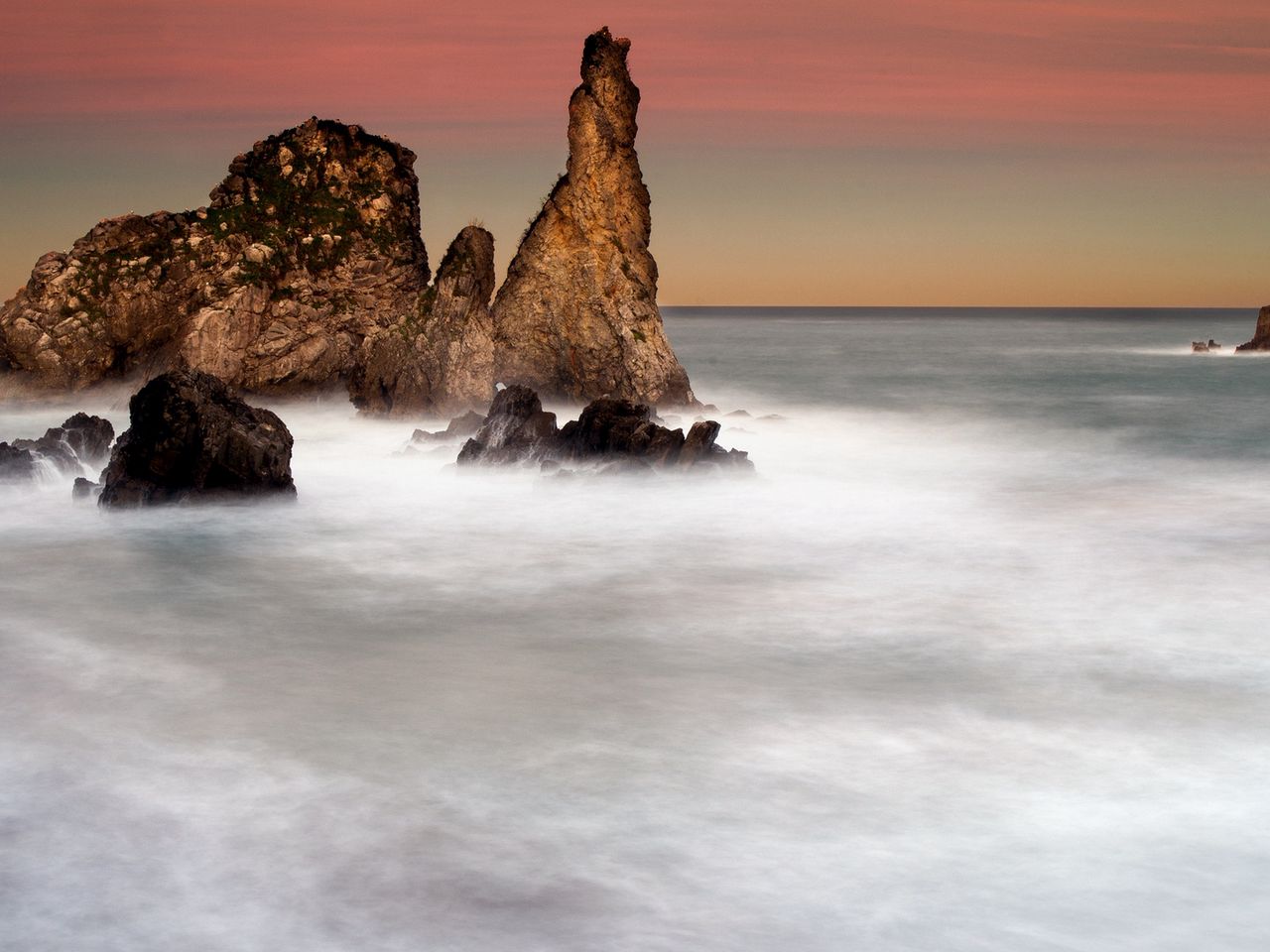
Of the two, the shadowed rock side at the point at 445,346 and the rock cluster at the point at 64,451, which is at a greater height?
the shadowed rock side at the point at 445,346

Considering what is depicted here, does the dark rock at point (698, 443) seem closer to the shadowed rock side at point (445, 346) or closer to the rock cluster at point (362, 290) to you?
the rock cluster at point (362, 290)

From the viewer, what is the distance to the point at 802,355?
259 feet

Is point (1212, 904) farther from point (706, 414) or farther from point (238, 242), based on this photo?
point (238, 242)

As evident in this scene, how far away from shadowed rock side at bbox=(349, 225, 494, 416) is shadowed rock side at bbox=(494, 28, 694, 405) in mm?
476

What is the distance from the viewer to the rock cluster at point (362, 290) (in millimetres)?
30406

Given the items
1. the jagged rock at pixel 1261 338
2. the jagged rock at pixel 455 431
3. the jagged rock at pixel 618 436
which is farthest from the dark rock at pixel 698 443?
the jagged rock at pixel 1261 338

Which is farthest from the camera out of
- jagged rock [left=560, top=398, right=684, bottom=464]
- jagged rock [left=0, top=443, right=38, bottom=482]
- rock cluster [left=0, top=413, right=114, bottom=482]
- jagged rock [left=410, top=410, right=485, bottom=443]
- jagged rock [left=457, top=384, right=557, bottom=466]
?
jagged rock [left=410, top=410, right=485, bottom=443]

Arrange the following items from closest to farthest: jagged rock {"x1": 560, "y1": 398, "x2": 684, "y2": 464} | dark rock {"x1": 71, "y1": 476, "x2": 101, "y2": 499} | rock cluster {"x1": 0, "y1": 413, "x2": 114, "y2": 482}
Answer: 1. dark rock {"x1": 71, "y1": 476, "x2": 101, "y2": 499}
2. rock cluster {"x1": 0, "y1": 413, "x2": 114, "y2": 482}
3. jagged rock {"x1": 560, "y1": 398, "x2": 684, "y2": 464}

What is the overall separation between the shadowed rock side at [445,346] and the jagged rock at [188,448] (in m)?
11.5

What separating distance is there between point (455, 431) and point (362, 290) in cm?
989

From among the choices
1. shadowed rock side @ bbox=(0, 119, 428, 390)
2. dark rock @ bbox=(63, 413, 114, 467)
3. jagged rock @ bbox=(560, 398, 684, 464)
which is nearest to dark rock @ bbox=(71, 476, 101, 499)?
dark rock @ bbox=(63, 413, 114, 467)

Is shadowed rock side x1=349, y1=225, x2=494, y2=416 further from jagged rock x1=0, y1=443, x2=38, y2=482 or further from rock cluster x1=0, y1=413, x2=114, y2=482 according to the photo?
jagged rock x1=0, y1=443, x2=38, y2=482

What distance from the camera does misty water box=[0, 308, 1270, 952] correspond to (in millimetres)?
6953

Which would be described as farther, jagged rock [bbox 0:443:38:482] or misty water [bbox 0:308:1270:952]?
jagged rock [bbox 0:443:38:482]
